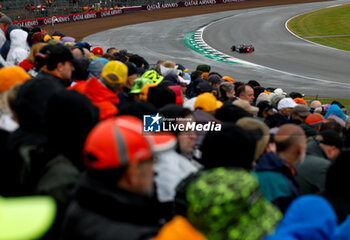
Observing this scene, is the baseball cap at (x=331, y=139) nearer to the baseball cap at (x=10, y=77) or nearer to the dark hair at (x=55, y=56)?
the dark hair at (x=55, y=56)

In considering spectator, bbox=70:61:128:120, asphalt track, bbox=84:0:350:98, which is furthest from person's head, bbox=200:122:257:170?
asphalt track, bbox=84:0:350:98

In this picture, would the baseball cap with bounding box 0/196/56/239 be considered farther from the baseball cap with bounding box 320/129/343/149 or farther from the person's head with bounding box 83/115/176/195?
the baseball cap with bounding box 320/129/343/149

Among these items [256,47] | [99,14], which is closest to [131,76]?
[256,47]

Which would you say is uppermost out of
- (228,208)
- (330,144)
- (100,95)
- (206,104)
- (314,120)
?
(228,208)

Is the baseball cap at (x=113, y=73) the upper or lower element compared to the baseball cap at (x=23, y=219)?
lower

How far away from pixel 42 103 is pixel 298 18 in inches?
1521

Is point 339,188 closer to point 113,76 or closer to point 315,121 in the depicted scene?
point 113,76

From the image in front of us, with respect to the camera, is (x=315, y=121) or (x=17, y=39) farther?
(x=17, y=39)

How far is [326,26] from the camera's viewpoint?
33.1 meters

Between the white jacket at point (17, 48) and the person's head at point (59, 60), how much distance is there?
3.06 meters

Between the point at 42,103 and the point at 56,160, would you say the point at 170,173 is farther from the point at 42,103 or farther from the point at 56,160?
the point at 42,103

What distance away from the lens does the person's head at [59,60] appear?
15.7ft

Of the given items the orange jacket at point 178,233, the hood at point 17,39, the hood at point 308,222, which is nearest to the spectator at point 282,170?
the hood at point 308,222

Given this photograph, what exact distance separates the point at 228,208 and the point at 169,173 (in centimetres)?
116
